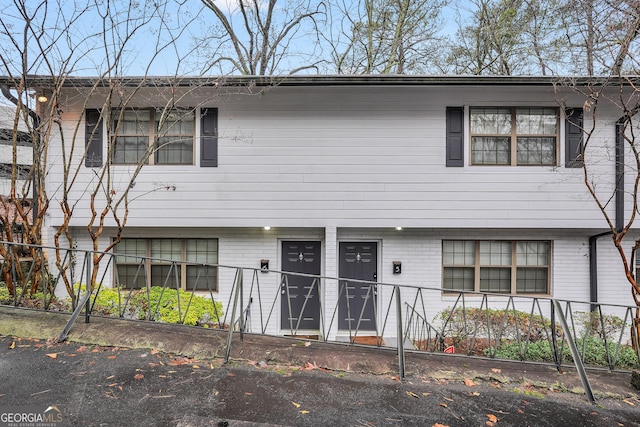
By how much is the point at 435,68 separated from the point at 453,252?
783 cm

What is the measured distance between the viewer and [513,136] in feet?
20.1

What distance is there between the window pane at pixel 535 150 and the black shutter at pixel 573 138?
0.72ft

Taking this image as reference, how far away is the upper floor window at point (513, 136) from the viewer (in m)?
6.14

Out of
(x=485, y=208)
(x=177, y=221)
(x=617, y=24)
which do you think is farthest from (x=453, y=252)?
(x=177, y=221)

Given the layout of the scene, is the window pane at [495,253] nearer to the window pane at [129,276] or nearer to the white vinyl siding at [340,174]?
the white vinyl siding at [340,174]

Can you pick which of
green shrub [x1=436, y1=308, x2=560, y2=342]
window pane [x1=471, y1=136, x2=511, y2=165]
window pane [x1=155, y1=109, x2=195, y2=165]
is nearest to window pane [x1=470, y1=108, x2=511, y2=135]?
window pane [x1=471, y1=136, x2=511, y2=165]

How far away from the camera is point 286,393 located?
2689mm

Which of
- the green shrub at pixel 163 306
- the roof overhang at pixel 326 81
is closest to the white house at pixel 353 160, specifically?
the roof overhang at pixel 326 81

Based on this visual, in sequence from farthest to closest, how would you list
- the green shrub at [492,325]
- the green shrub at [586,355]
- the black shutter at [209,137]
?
1. the black shutter at [209,137]
2. the green shrub at [492,325]
3. the green shrub at [586,355]

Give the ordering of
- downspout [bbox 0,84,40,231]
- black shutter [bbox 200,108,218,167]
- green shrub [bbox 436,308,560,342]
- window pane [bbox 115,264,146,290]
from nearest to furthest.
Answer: downspout [bbox 0,84,40,231] < green shrub [bbox 436,308,560,342] < black shutter [bbox 200,108,218,167] < window pane [bbox 115,264,146,290]

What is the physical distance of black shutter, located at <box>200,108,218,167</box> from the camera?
6.12m

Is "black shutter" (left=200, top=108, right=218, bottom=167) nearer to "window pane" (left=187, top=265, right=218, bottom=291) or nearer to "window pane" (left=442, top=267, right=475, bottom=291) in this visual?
"window pane" (left=187, top=265, right=218, bottom=291)

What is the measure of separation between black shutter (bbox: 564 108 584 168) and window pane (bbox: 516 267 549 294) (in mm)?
2206

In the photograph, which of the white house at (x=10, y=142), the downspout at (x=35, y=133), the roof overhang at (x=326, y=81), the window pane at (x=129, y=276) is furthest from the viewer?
the window pane at (x=129, y=276)
